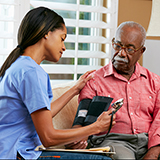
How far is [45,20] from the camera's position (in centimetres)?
136

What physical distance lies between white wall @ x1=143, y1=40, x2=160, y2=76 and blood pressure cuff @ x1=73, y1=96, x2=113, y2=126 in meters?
1.08

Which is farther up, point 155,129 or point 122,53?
point 122,53

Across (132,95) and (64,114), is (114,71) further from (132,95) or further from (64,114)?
(64,114)

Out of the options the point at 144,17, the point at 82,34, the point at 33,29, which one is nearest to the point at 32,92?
the point at 33,29

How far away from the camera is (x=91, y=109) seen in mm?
1717

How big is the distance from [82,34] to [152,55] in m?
A: 0.74

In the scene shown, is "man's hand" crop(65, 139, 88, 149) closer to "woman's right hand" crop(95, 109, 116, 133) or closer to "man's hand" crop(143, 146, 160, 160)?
"woman's right hand" crop(95, 109, 116, 133)

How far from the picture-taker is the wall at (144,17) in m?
2.59

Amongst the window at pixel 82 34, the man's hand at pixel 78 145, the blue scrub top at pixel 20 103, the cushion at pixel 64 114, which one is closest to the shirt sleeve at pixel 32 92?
the blue scrub top at pixel 20 103

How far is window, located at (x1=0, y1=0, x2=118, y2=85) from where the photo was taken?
2.43 m

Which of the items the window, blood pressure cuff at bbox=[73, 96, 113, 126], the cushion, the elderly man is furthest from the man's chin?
the window

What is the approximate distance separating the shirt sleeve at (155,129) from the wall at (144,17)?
2.73 feet

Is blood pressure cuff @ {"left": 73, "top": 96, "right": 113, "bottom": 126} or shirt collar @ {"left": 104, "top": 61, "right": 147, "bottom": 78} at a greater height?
shirt collar @ {"left": 104, "top": 61, "right": 147, "bottom": 78}

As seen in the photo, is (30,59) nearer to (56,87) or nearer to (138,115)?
(56,87)
